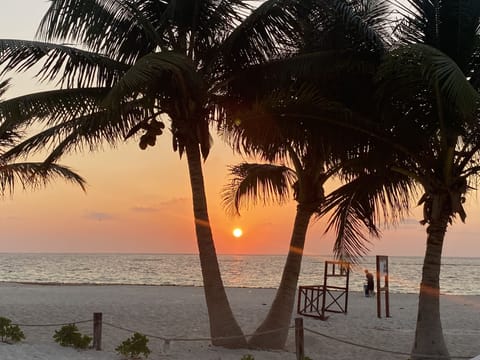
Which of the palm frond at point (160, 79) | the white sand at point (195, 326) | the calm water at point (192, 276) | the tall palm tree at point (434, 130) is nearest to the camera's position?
the palm frond at point (160, 79)

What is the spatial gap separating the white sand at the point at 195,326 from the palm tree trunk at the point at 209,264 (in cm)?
33

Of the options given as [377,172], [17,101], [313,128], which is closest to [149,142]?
[17,101]

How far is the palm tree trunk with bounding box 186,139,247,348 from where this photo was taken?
9.90m

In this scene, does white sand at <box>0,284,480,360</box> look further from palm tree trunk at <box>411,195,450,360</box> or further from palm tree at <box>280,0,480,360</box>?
palm tree at <box>280,0,480,360</box>

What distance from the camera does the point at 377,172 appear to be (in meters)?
10.0

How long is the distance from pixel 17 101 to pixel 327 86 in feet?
16.8

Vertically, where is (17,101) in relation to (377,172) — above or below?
above

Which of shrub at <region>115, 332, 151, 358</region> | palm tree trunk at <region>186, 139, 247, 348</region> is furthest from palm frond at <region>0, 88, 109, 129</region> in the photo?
shrub at <region>115, 332, 151, 358</region>

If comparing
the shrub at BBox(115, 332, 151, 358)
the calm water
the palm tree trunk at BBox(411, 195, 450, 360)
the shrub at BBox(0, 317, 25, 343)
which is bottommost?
the calm water

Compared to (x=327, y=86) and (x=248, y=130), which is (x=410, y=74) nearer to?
(x=327, y=86)

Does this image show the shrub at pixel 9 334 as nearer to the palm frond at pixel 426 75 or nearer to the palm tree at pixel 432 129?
the palm tree at pixel 432 129

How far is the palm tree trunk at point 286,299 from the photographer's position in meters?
10.4

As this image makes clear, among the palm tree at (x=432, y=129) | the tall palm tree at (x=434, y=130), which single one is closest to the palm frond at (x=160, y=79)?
the palm tree at (x=432, y=129)

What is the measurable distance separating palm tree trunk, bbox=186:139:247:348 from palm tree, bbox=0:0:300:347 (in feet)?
0.06
